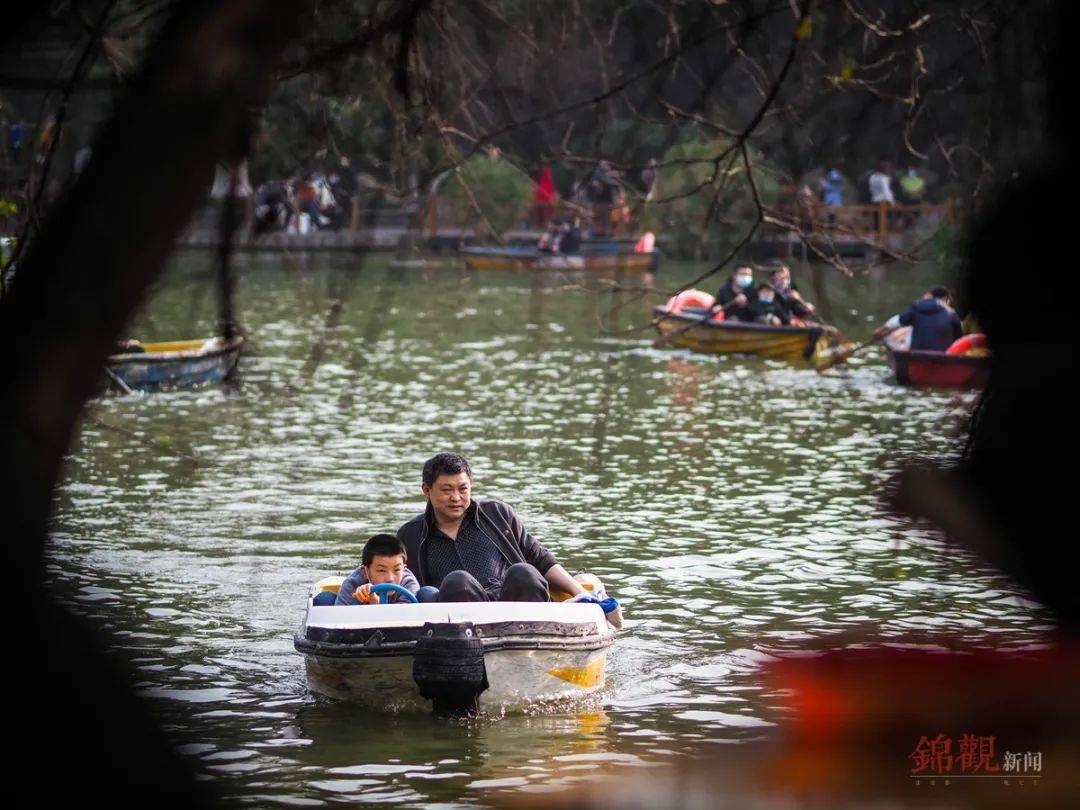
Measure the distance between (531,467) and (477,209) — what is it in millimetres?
11702

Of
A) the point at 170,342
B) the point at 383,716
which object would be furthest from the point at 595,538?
the point at 170,342

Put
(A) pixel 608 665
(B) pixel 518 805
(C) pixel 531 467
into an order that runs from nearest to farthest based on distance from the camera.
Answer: (B) pixel 518 805 < (A) pixel 608 665 < (C) pixel 531 467

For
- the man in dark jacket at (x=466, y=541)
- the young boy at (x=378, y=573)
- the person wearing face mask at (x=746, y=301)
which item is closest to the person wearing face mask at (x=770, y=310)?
the person wearing face mask at (x=746, y=301)

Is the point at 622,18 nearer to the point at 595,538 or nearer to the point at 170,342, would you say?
the point at 595,538

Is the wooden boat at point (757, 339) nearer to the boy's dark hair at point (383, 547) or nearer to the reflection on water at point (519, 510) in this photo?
the reflection on water at point (519, 510)

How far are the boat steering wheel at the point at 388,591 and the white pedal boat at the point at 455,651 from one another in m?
0.29

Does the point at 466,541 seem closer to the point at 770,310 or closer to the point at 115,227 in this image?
the point at 115,227

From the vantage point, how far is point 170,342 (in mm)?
24172

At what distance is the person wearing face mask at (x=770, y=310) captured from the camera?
27.2m

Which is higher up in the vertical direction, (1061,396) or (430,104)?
(430,104)

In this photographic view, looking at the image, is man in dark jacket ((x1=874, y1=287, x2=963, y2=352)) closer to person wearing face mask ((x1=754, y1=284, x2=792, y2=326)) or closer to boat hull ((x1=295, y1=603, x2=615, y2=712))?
person wearing face mask ((x1=754, y1=284, x2=792, y2=326))

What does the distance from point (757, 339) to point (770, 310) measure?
783mm

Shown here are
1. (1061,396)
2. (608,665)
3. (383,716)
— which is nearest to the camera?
(1061,396)

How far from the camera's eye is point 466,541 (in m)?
9.30
